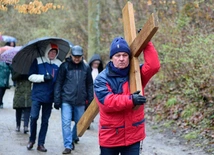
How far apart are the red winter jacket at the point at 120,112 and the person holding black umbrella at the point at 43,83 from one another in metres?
3.33

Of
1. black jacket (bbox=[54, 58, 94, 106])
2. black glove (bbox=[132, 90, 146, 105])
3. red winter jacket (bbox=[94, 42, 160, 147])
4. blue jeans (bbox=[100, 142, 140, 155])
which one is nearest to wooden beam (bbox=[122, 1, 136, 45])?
red winter jacket (bbox=[94, 42, 160, 147])

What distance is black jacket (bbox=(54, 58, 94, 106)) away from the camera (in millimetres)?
8062

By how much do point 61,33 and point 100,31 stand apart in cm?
435

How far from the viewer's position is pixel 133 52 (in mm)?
4941

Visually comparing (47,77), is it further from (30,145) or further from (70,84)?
(30,145)

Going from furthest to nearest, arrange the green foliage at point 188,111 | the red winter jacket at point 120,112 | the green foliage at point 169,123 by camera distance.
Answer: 1. the green foliage at point 169,123
2. the green foliage at point 188,111
3. the red winter jacket at point 120,112

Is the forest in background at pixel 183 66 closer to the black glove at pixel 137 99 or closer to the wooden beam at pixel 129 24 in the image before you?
the wooden beam at pixel 129 24

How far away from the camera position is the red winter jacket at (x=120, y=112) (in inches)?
190

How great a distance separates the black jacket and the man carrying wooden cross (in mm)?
3161

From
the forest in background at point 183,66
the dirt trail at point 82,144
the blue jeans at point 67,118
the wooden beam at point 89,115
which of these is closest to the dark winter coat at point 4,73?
the forest in background at point 183,66

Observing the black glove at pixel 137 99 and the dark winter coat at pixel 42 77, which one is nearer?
the black glove at pixel 137 99

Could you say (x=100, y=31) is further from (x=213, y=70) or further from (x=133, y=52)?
(x=133, y=52)

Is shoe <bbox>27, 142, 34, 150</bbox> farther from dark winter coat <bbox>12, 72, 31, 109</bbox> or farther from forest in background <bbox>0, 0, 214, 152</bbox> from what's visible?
forest in background <bbox>0, 0, 214, 152</bbox>

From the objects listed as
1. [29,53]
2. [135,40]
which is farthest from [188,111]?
[135,40]
